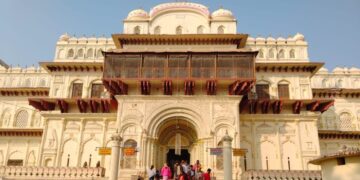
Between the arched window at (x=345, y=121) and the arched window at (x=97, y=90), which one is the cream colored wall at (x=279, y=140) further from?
the arched window at (x=97, y=90)

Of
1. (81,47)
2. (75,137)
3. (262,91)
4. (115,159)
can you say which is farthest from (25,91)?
(262,91)

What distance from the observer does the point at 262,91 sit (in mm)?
29266

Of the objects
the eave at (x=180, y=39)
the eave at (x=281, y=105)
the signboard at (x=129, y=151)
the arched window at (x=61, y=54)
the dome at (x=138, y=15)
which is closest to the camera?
the signboard at (x=129, y=151)

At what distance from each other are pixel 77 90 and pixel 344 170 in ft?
75.9

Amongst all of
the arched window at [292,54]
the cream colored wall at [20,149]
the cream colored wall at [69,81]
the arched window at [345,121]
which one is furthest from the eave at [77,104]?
the arched window at [345,121]

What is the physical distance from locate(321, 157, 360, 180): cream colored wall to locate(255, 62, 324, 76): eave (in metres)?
16.5

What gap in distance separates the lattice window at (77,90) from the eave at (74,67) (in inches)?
53.1

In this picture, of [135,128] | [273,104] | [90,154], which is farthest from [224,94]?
[90,154]

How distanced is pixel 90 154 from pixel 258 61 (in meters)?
17.1

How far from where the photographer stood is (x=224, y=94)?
25.0m

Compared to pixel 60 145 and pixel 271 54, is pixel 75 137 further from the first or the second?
pixel 271 54

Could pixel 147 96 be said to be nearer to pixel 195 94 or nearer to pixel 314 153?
pixel 195 94

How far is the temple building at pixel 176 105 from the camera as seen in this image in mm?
23812

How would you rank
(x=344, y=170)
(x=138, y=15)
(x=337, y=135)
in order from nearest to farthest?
(x=344, y=170)
(x=337, y=135)
(x=138, y=15)
